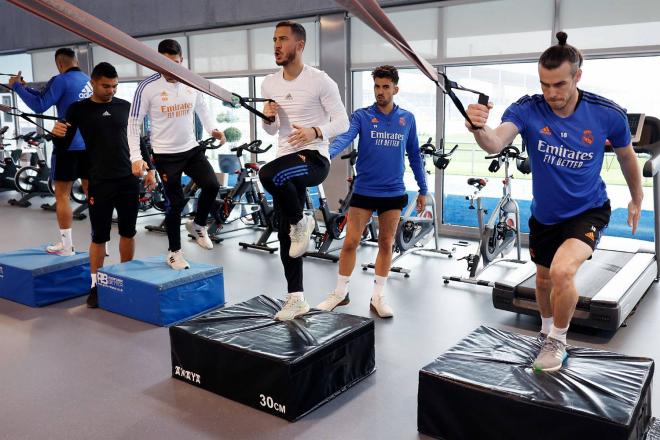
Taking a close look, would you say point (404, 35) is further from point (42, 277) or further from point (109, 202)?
point (42, 277)

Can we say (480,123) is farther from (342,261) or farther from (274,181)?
(342,261)

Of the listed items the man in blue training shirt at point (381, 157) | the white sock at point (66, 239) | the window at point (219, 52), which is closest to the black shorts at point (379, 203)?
the man in blue training shirt at point (381, 157)

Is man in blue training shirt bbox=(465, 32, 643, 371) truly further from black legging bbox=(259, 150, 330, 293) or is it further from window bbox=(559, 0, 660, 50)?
window bbox=(559, 0, 660, 50)

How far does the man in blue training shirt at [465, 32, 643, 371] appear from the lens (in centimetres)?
259

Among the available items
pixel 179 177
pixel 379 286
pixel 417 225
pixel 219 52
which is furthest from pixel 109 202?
pixel 219 52

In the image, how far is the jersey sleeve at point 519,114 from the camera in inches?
109

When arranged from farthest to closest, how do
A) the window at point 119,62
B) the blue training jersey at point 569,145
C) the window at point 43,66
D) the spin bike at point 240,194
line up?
the window at point 43,66
the window at point 119,62
the spin bike at point 240,194
the blue training jersey at point 569,145

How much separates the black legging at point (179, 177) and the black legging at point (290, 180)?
115 cm

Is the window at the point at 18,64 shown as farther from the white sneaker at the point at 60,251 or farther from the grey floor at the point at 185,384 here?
the grey floor at the point at 185,384

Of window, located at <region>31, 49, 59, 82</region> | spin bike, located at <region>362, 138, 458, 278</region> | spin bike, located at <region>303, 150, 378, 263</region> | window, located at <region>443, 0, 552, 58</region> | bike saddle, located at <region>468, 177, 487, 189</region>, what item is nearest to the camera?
bike saddle, located at <region>468, 177, 487, 189</region>

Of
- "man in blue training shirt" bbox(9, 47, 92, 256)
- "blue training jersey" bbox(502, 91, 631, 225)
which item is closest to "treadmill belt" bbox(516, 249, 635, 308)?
"blue training jersey" bbox(502, 91, 631, 225)

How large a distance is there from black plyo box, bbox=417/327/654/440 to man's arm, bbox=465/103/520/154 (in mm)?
1026

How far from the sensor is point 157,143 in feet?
14.1

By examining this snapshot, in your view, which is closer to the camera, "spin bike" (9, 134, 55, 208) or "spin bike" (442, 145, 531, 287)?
"spin bike" (442, 145, 531, 287)
